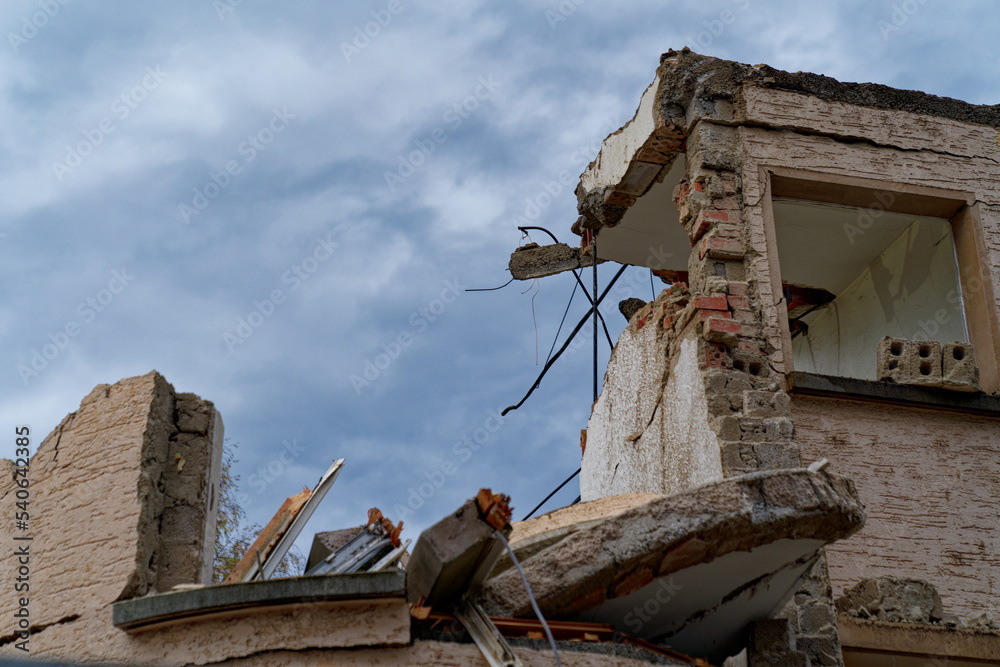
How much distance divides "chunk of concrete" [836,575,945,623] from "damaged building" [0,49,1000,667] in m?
0.02

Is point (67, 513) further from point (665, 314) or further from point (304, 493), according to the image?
point (665, 314)

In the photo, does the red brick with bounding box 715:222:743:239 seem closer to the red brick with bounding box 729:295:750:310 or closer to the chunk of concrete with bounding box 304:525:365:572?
the red brick with bounding box 729:295:750:310

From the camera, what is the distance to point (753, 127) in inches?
300

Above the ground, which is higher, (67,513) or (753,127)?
(753,127)

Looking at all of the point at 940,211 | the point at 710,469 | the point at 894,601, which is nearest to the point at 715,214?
the point at 710,469

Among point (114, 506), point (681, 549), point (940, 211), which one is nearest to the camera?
point (681, 549)

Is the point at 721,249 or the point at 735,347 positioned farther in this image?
the point at 721,249

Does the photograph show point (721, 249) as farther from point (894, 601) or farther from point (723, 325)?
point (894, 601)

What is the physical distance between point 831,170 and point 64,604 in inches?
229

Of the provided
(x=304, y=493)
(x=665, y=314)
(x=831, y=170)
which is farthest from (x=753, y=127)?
(x=304, y=493)

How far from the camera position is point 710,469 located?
21.3 feet

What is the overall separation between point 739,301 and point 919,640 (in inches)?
91.4

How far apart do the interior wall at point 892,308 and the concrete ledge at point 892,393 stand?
0.86 m

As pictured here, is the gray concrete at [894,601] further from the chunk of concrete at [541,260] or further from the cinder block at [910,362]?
the chunk of concrete at [541,260]
